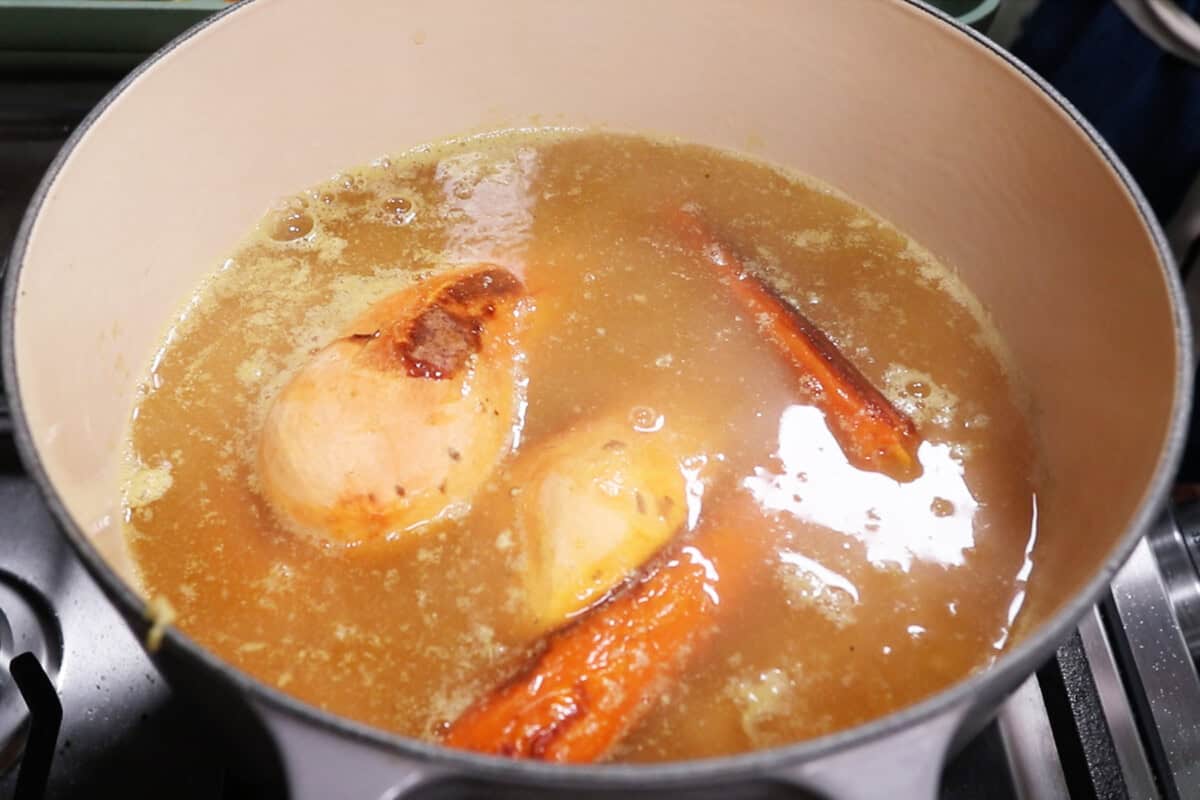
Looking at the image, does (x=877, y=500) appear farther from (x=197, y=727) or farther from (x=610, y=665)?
(x=197, y=727)

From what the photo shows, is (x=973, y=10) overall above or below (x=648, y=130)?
above

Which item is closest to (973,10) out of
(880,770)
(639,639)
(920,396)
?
(920,396)

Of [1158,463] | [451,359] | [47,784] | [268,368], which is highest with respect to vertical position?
[1158,463]

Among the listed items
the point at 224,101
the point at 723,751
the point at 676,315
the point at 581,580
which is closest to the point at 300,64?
the point at 224,101

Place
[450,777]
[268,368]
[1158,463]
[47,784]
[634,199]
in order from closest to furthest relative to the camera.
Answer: [450,777] → [1158,463] → [47,784] → [268,368] → [634,199]

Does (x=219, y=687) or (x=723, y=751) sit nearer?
(x=219, y=687)

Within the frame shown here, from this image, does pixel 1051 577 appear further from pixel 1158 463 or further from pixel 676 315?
pixel 676 315

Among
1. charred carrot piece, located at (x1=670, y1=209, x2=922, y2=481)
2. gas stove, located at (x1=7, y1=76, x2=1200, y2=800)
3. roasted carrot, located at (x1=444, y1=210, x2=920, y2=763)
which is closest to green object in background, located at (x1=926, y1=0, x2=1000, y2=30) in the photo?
charred carrot piece, located at (x1=670, y1=209, x2=922, y2=481)
